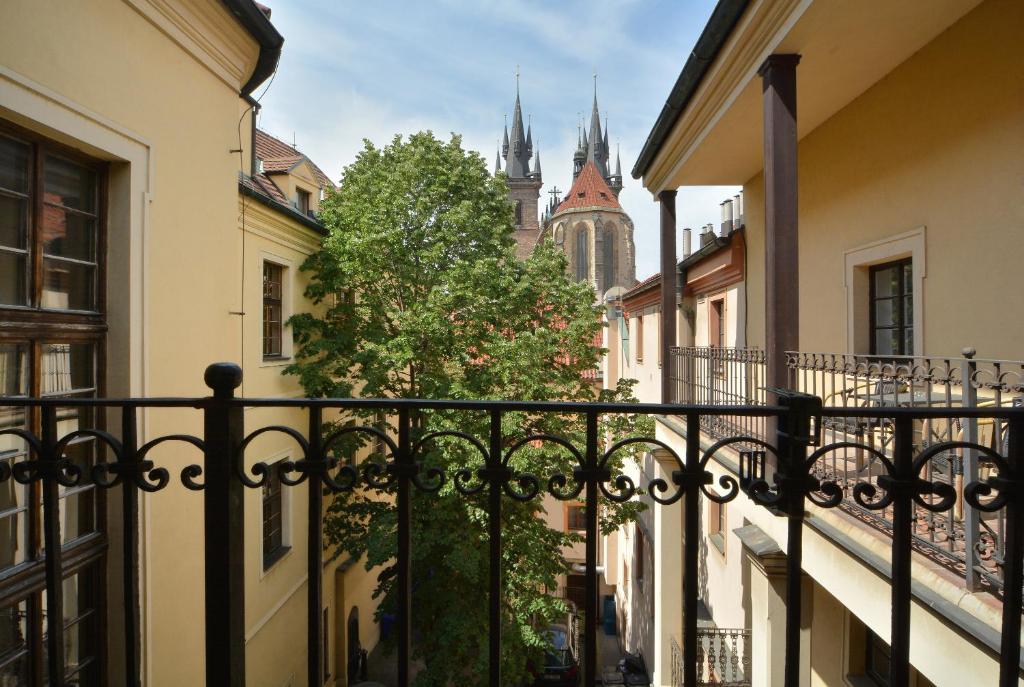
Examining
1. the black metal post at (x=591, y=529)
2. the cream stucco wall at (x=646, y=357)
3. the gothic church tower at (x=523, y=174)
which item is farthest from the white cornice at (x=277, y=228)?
the gothic church tower at (x=523, y=174)

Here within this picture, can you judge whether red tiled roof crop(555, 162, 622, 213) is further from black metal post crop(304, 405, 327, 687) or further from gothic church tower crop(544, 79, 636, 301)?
black metal post crop(304, 405, 327, 687)

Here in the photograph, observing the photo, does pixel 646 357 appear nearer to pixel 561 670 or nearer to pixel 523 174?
pixel 561 670

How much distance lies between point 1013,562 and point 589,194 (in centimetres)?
5833

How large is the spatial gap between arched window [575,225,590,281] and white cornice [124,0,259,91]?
5132 cm

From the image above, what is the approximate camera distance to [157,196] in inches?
179

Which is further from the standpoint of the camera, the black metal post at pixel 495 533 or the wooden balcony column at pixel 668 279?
the wooden balcony column at pixel 668 279

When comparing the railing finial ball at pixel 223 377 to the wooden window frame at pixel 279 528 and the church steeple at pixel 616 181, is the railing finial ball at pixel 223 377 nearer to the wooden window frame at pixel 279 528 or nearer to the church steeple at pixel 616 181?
the wooden window frame at pixel 279 528

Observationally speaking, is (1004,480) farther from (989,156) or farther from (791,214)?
(989,156)

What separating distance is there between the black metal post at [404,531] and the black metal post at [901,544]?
1241 millimetres

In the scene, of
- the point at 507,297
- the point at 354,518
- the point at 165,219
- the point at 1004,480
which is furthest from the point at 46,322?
the point at 354,518

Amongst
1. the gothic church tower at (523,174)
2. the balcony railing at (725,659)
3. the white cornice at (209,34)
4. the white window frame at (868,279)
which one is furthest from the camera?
the gothic church tower at (523,174)

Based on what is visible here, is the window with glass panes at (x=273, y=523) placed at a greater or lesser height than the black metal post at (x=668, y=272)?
lesser

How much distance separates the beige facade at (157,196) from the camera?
3.63 metres

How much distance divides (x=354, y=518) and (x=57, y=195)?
9683 millimetres
